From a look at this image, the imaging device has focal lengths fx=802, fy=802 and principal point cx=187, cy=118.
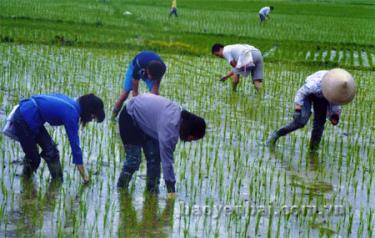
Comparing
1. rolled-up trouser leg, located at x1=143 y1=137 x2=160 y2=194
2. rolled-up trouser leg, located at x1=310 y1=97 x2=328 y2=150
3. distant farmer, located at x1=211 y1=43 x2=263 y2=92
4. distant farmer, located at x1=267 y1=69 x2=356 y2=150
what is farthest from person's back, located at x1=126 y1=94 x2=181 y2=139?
distant farmer, located at x1=211 y1=43 x2=263 y2=92

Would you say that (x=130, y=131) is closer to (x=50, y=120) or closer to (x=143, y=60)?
(x=50, y=120)

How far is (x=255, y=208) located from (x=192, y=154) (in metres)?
1.73

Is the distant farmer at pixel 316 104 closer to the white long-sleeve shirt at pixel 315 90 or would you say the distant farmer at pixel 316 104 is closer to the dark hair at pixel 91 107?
the white long-sleeve shirt at pixel 315 90

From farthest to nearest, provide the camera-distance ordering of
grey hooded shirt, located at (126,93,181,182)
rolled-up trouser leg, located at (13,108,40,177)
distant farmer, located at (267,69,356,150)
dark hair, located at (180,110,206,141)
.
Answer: distant farmer, located at (267,69,356,150) → rolled-up trouser leg, located at (13,108,40,177) → grey hooded shirt, located at (126,93,181,182) → dark hair, located at (180,110,206,141)

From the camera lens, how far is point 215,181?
6.17m

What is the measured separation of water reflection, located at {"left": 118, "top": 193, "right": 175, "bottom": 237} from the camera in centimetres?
486

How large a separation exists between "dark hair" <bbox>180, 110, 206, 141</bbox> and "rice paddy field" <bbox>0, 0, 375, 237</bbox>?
0.56 meters

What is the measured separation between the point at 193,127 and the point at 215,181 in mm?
1260

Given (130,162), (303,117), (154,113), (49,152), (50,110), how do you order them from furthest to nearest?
(303,117) → (49,152) → (130,162) → (50,110) → (154,113)

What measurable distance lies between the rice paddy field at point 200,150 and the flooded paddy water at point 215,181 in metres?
0.01

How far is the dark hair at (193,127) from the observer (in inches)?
196

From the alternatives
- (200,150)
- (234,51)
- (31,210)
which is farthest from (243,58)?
A: (31,210)

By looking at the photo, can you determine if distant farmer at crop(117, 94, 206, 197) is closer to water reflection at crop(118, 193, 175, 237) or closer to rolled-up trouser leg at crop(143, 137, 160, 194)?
rolled-up trouser leg at crop(143, 137, 160, 194)

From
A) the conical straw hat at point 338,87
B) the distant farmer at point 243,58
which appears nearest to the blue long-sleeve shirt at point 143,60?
the conical straw hat at point 338,87
